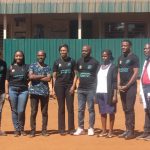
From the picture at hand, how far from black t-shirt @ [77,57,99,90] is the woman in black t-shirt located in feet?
3.91

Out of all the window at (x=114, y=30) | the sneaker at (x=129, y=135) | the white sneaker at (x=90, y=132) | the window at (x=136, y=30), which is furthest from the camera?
the window at (x=114, y=30)

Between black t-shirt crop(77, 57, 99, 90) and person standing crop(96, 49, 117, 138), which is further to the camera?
black t-shirt crop(77, 57, 99, 90)

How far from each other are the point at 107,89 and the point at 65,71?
1017mm

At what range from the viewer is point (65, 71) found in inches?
456

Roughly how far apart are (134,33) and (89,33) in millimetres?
2210

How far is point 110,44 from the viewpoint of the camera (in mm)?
22906

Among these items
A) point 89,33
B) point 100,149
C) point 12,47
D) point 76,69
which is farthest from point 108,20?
point 100,149

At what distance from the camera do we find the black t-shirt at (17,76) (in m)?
11.5

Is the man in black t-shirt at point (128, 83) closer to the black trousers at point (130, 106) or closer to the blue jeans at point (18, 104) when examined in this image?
the black trousers at point (130, 106)

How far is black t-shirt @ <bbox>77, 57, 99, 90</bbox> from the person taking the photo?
1149 cm

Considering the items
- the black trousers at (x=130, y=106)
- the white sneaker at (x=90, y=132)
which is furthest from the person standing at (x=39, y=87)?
the black trousers at (x=130, y=106)

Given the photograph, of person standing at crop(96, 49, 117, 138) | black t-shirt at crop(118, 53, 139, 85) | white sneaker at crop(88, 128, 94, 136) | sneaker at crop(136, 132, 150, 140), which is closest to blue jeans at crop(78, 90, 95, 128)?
white sneaker at crop(88, 128, 94, 136)

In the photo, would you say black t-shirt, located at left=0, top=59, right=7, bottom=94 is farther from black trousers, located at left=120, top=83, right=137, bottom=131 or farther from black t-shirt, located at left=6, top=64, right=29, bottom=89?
black trousers, located at left=120, top=83, right=137, bottom=131

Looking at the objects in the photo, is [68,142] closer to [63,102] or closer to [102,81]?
[63,102]
